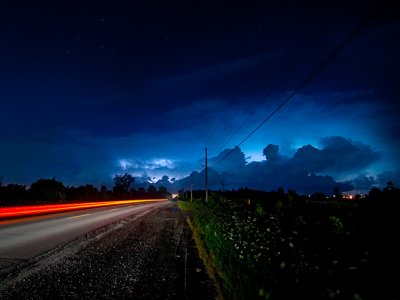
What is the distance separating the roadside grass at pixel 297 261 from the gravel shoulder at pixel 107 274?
58 cm

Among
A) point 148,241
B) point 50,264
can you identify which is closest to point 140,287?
point 50,264

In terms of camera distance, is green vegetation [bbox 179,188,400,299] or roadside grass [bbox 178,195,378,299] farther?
roadside grass [bbox 178,195,378,299]

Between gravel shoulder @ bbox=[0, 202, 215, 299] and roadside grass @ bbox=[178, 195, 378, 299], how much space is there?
579 mm

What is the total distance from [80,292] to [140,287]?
41.5 inches

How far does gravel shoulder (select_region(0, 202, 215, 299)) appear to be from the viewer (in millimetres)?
5227

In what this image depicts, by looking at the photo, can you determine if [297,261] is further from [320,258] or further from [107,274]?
[107,274]

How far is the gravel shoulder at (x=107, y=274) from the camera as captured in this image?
5227 mm

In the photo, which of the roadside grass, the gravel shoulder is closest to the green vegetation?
the roadside grass

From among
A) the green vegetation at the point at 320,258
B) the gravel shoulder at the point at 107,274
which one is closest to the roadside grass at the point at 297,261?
the green vegetation at the point at 320,258

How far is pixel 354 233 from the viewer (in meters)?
5.66

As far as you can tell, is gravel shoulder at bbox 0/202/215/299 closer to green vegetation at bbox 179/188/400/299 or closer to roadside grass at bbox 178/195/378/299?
roadside grass at bbox 178/195/378/299

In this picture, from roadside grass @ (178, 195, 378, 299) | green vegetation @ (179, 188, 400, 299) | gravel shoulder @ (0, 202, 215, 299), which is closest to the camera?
green vegetation @ (179, 188, 400, 299)

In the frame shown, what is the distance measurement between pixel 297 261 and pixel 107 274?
396 centimetres

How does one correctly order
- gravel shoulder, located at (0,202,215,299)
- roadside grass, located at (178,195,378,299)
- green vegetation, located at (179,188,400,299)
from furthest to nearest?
gravel shoulder, located at (0,202,215,299)
roadside grass, located at (178,195,378,299)
green vegetation, located at (179,188,400,299)
